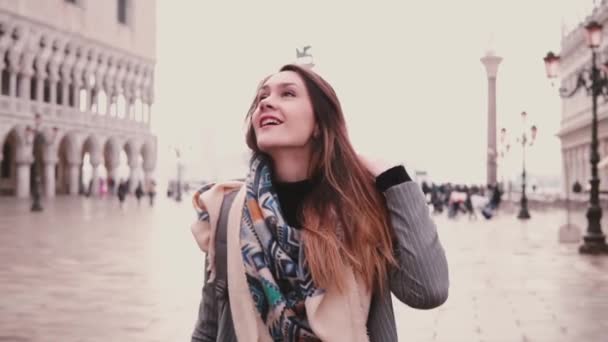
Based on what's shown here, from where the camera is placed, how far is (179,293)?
353 inches

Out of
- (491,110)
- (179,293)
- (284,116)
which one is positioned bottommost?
(179,293)

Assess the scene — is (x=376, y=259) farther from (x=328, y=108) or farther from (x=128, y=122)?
→ (x=128, y=122)

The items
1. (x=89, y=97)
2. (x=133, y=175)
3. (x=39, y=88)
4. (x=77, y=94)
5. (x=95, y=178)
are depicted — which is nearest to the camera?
(x=39, y=88)

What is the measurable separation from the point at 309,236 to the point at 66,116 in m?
50.7

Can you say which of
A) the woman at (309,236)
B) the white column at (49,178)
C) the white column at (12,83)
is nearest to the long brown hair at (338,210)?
the woman at (309,236)

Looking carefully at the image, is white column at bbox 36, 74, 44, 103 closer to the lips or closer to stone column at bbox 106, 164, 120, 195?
stone column at bbox 106, 164, 120, 195

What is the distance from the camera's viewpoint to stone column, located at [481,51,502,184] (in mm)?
52375

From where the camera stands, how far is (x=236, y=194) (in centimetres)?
216

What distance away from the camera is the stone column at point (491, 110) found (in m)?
52.4

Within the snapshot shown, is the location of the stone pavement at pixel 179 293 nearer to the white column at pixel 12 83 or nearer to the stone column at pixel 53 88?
the white column at pixel 12 83

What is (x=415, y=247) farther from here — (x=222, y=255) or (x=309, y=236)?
(x=222, y=255)

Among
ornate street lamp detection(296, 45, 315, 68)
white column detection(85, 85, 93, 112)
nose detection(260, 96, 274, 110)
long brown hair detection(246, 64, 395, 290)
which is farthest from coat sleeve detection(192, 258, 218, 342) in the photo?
white column detection(85, 85, 93, 112)

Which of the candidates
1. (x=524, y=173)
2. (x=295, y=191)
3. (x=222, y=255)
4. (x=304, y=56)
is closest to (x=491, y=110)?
(x=524, y=173)

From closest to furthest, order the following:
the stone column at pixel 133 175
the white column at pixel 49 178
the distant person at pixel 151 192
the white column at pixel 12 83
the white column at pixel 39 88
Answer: the distant person at pixel 151 192
the white column at pixel 12 83
the white column at pixel 39 88
the white column at pixel 49 178
the stone column at pixel 133 175
